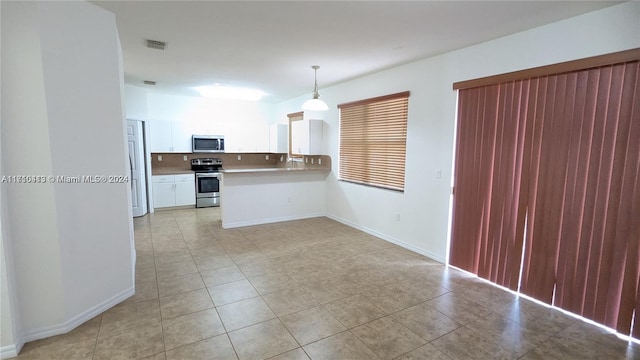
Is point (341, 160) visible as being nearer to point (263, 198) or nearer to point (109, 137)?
point (263, 198)

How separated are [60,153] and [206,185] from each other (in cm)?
476

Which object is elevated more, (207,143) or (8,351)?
(207,143)

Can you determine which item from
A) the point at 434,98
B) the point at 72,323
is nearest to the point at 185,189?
the point at 72,323

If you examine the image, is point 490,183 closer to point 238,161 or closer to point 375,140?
point 375,140

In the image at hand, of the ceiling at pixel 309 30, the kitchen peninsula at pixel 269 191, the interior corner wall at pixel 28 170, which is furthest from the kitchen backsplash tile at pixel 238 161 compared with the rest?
the interior corner wall at pixel 28 170

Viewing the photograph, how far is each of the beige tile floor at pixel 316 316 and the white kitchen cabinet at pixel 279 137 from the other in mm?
3981

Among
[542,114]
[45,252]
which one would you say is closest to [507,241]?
[542,114]

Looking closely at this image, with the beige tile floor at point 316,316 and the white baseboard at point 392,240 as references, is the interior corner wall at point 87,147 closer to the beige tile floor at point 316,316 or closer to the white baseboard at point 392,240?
the beige tile floor at point 316,316

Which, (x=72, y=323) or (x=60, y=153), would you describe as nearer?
(x=60, y=153)

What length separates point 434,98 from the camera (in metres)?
3.85

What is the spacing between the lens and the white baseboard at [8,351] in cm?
204

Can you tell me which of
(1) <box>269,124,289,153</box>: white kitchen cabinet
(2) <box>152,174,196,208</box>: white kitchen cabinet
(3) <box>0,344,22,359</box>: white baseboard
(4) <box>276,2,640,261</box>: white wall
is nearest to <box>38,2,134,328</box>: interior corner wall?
(3) <box>0,344,22,359</box>: white baseboard

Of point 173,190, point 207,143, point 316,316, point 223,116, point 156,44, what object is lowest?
point 316,316

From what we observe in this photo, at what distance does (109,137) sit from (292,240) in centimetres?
285
